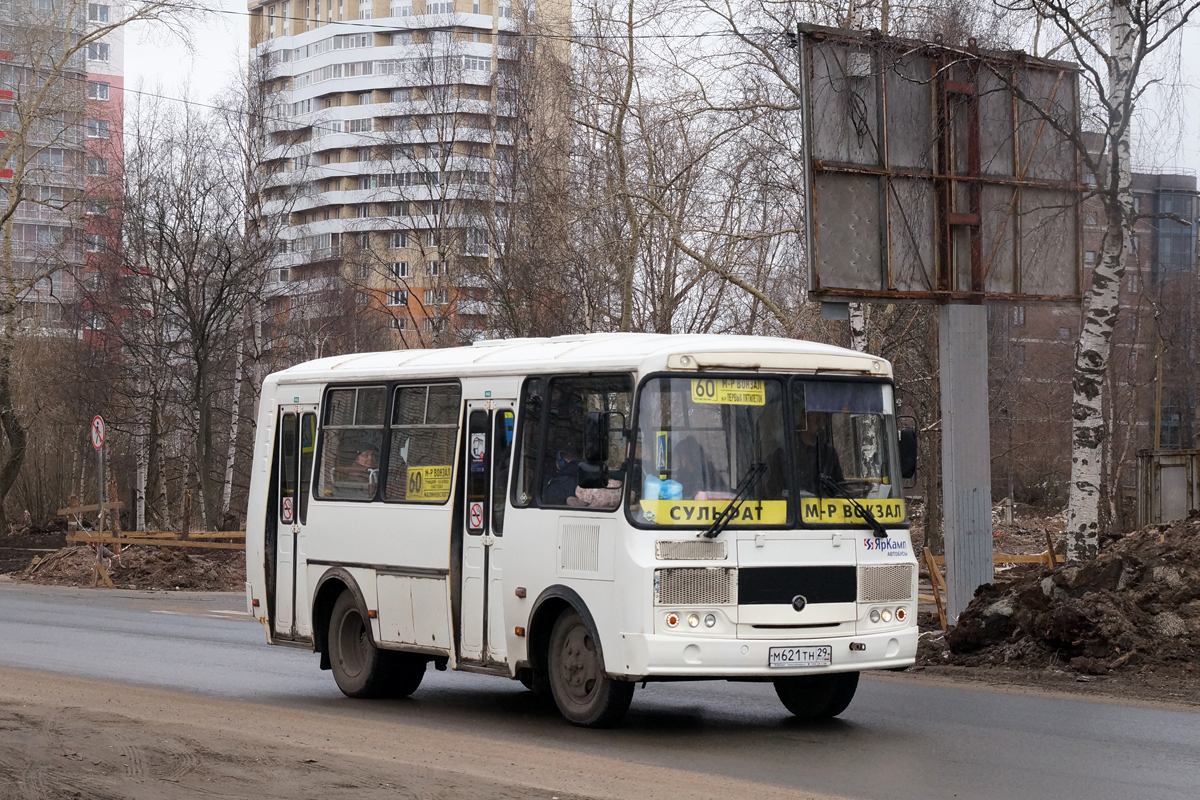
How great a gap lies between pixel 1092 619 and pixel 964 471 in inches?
124

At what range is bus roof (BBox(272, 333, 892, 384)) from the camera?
1105 centimetres

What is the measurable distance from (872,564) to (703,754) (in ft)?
6.48

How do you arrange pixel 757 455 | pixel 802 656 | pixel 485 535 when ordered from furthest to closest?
pixel 485 535 < pixel 757 455 < pixel 802 656

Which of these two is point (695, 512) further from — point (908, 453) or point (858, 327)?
point (858, 327)

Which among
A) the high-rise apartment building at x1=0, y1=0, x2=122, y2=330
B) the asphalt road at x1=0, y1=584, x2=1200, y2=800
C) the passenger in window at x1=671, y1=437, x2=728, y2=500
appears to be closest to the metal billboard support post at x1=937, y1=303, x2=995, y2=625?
the asphalt road at x1=0, y1=584, x2=1200, y2=800

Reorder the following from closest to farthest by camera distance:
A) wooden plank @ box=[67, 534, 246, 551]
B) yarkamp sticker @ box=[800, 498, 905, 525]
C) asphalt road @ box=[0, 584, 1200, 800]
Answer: asphalt road @ box=[0, 584, 1200, 800] < yarkamp sticker @ box=[800, 498, 905, 525] < wooden plank @ box=[67, 534, 246, 551]

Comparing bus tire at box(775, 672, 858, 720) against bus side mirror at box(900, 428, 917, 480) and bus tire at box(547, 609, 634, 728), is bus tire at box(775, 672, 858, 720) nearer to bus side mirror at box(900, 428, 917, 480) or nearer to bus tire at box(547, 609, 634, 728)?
bus tire at box(547, 609, 634, 728)

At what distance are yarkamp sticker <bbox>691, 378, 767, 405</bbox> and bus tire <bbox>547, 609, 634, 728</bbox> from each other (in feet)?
5.84

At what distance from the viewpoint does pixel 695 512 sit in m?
10.7

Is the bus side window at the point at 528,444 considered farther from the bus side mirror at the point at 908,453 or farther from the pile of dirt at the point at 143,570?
the pile of dirt at the point at 143,570

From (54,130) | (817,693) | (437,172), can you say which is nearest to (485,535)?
(817,693)

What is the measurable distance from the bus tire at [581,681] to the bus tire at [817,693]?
139cm

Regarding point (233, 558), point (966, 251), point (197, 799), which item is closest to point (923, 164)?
point (966, 251)

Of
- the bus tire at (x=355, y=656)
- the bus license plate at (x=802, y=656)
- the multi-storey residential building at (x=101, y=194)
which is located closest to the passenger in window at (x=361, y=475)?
the bus tire at (x=355, y=656)
